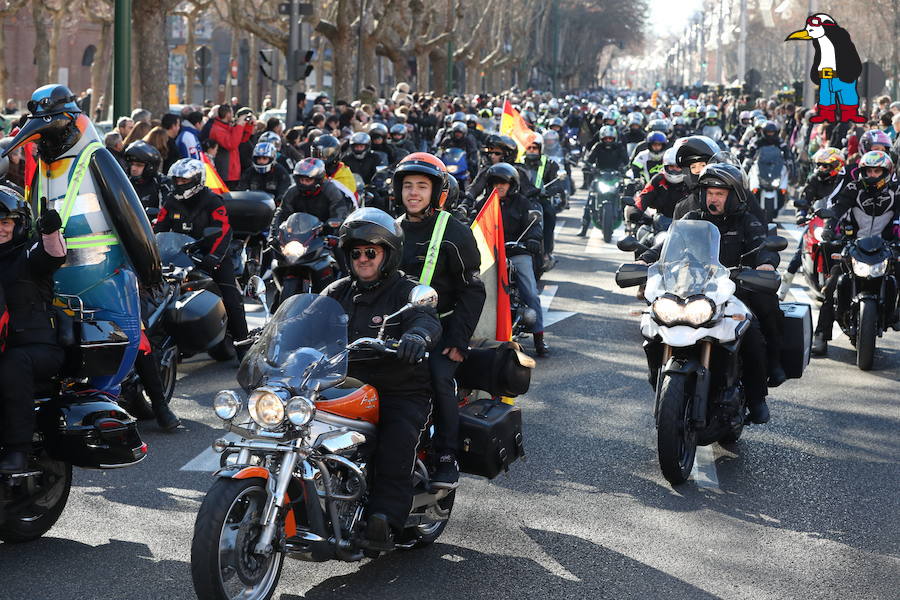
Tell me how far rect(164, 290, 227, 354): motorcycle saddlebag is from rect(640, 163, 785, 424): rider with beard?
2838 mm

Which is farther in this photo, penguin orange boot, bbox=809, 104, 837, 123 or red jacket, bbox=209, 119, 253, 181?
penguin orange boot, bbox=809, 104, 837, 123

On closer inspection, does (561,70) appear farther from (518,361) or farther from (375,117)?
(518,361)

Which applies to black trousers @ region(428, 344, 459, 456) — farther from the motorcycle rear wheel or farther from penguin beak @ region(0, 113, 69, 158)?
the motorcycle rear wheel

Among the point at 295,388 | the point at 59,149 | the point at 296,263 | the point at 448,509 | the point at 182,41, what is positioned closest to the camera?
the point at 295,388

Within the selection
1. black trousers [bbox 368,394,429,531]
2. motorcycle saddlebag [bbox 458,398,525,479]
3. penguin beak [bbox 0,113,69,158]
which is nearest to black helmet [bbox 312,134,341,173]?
penguin beak [bbox 0,113,69,158]

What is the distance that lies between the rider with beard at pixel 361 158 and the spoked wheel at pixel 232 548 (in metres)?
12.8

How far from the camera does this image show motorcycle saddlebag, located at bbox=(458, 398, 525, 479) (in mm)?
5961

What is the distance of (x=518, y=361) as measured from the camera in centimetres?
624

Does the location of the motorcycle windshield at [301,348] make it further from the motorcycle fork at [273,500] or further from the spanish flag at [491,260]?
the spanish flag at [491,260]

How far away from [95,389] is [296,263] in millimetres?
4236

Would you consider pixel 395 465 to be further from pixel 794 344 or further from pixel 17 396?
pixel 794 344

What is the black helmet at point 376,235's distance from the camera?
561cm

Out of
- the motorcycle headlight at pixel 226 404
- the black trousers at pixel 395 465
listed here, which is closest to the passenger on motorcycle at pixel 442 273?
the black trousers at pixel 395 465

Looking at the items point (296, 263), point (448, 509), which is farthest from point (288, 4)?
point (448, 509)
